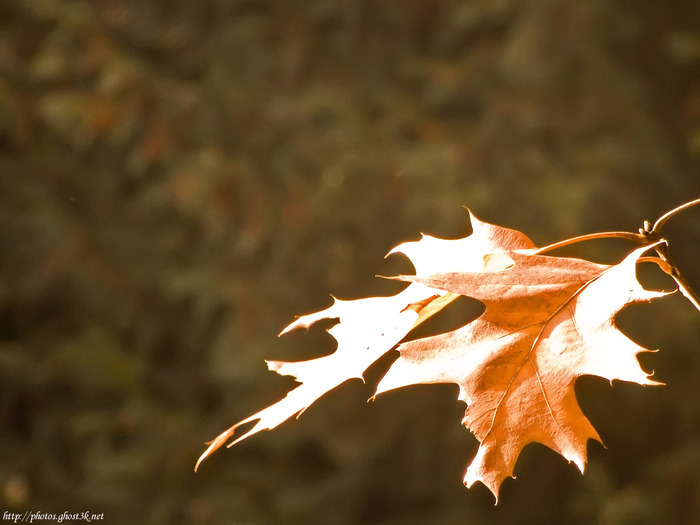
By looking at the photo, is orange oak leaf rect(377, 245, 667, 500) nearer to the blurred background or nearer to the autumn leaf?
the autumn leaf

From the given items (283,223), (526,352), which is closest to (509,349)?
(526,352)

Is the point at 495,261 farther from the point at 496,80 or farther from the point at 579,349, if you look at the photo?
→ the point at 496,80

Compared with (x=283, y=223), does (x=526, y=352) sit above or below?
above

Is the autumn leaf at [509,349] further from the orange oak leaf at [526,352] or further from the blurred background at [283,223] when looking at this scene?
the blurred background at [283,223]

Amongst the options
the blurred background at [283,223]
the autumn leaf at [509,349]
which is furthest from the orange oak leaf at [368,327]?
the blurred background at [283,223]

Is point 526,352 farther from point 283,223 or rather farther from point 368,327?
point 283,223

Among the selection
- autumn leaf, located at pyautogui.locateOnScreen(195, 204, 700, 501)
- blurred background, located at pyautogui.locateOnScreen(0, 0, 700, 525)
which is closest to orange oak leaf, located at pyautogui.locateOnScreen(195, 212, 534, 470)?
autumn leaf, located at pyautogui.locateOnScreen(195, 204, 700, 501)
